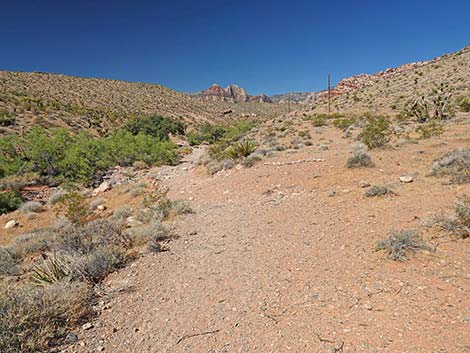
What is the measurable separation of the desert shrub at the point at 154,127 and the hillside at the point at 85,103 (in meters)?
3.37

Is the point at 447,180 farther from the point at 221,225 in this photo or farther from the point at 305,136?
the point at 305,136

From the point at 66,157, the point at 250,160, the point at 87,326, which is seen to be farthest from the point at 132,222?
the point at 66,157

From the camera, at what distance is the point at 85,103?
46750mm

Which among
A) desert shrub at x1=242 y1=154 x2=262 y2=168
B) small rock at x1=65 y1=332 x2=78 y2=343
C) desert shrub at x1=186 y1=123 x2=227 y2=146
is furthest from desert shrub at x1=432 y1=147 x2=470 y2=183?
desert shrub at x1=186 y1=123 x2=227 y2=146

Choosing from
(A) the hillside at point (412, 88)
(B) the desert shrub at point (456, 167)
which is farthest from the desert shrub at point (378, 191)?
(A) the hillside at point (412, 88)

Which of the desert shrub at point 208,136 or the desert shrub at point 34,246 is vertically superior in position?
the desert shrub at point 208,136

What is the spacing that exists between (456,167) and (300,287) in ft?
17.4

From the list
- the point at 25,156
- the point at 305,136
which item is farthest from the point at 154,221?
the point at 25,156

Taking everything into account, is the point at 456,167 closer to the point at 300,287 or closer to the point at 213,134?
the point at 300,287

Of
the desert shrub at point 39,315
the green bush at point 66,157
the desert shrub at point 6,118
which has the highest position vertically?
the desert shrub at point 6,118

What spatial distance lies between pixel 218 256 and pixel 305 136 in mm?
14107

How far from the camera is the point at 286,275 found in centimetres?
415

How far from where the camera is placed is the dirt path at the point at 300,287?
115 inches

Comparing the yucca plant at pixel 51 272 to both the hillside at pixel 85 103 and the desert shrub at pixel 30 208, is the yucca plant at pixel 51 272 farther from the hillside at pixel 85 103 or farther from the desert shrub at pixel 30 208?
the hillside at pixel 85 103
